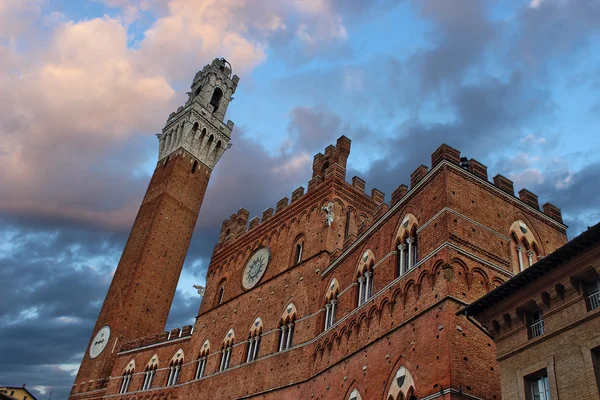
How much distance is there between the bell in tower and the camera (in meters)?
48.7

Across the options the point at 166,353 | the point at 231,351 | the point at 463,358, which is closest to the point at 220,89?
the point at 166,353

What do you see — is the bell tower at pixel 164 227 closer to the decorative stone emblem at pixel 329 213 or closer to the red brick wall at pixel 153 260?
the red brick wall at pixel 153 260

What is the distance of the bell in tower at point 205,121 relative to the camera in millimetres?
48688

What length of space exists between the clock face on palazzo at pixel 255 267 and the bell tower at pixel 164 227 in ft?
45.2

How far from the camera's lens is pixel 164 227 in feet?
141

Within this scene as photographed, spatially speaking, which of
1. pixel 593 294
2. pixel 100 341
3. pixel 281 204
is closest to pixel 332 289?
pixel 281 204

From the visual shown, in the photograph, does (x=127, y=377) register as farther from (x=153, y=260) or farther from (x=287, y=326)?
(x=287, y=326)

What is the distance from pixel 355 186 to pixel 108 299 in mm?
23920

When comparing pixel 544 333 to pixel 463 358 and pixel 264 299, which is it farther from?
pixel 264 299

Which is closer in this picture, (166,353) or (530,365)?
(530,365)

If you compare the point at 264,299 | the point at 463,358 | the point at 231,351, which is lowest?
the point at 463,358

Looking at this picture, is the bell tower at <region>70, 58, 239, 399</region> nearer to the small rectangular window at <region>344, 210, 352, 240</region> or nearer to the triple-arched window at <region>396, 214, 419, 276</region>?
the small rectangular window at <region>344, 210, 352, 240</region>

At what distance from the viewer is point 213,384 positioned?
25.4m

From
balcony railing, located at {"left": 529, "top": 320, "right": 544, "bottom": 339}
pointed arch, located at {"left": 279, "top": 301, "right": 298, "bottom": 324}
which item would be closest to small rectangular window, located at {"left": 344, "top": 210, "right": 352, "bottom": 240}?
pointed arch, located at {"left": 279, "top": 301, "right": 298, "bottom": 324}
